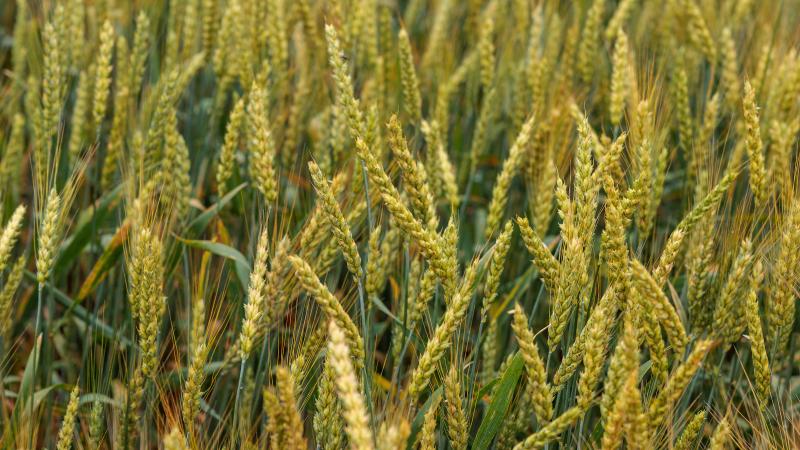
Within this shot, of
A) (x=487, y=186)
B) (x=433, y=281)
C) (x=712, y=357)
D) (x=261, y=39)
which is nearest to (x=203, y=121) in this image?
(x=261, y=39)

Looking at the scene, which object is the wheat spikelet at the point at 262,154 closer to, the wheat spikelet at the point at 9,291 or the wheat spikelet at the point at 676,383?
the wheat spikelet at the point at 9,291

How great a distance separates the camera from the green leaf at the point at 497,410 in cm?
150

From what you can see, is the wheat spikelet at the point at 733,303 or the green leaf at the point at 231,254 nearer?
the wheat spikelet at the point at 733,303

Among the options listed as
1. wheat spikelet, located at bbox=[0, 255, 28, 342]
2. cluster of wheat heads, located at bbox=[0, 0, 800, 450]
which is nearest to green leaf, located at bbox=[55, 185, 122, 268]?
→ cluster of wheat heads, located at bbox=[0, 0, 800, 450]

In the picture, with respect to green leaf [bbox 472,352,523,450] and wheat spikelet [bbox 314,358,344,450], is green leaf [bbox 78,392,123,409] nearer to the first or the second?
wheat spikelet [bbox 314,358,344,450]

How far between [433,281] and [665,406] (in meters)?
0.41

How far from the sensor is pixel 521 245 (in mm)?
2254

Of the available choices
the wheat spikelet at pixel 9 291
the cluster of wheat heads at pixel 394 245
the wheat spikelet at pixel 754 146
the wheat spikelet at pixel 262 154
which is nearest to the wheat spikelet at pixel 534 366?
the cluster of wheat heads at pixel 394 245

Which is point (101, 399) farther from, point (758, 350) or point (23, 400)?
point (758, 350)

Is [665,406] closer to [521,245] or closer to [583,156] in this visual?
[583,156]

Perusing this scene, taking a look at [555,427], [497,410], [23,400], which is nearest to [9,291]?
[23,400]

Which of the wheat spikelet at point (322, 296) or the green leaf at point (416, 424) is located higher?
the wheat spikelet at point (322, 296)

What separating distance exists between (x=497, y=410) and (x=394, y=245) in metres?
0.48

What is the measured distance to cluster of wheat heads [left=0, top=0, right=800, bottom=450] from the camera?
4.61 feet
